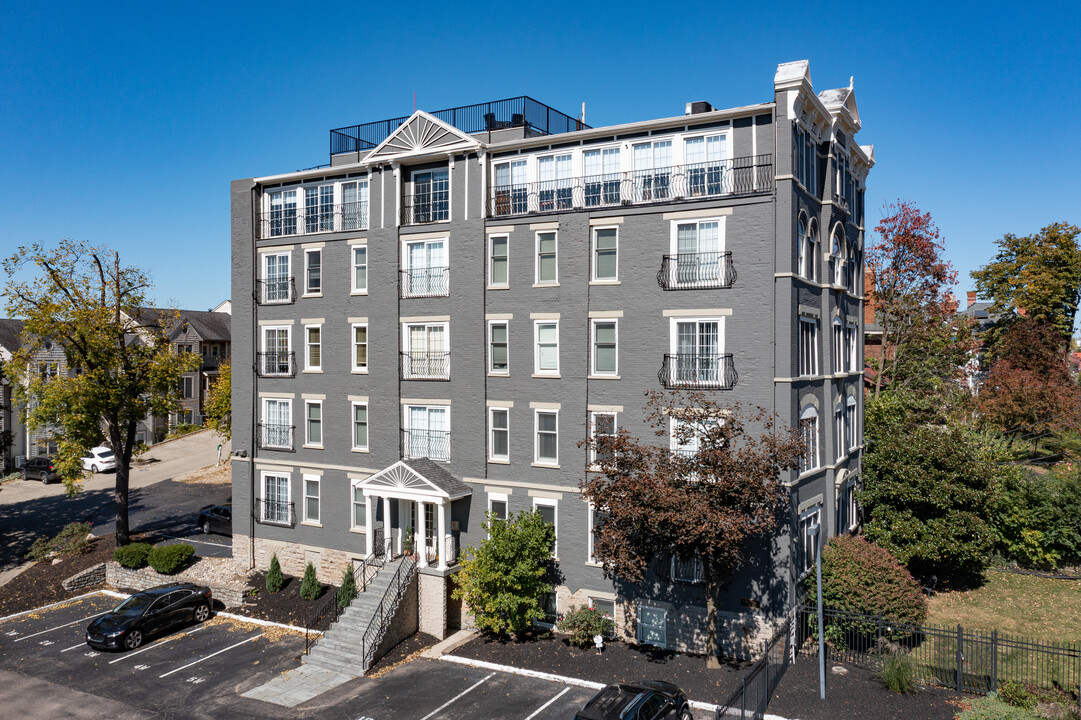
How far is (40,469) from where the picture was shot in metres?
52.9

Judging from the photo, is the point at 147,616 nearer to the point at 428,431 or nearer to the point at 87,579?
the point at 87,579

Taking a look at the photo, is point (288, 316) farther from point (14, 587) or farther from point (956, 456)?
point (956, 456)

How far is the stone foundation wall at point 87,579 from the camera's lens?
31355 mm

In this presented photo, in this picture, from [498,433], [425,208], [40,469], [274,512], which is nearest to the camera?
[498,433]

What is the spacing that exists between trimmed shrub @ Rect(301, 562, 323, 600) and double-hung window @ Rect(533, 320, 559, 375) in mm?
11889

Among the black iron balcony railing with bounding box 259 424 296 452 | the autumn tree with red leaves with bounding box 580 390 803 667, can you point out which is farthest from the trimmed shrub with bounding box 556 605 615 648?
the black iron balcony railing with bounding box 259 424 296 452

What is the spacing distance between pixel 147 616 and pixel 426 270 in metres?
15.5

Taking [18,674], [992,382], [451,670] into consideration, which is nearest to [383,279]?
[451,670]

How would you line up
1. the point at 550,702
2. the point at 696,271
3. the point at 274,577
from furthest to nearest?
1. the point at 274,577
2. the point at 696,271
3. the point at 550,702

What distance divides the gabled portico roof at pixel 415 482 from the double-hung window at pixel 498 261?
707 cm

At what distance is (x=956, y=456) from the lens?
26.8 metres

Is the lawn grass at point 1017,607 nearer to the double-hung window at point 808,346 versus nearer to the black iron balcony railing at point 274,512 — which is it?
the double-hung window at point 808,346

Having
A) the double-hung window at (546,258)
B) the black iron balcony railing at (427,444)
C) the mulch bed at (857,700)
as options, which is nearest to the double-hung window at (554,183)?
the double-hung window at (546,258)

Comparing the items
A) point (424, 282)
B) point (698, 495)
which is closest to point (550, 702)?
point (698, 495)
